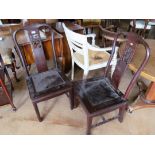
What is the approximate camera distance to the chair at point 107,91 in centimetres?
130

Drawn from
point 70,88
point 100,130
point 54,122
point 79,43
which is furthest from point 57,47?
point 100,130

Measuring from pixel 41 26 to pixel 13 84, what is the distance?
1.15 m

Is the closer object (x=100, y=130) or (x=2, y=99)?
(x=100, y=130)

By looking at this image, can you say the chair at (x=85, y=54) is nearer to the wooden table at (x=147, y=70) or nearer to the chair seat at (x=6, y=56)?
the wooden table at (x=147, y=70)

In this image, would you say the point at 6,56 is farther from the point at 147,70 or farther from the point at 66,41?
the point at 147,70

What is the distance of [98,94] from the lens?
1.45 metres

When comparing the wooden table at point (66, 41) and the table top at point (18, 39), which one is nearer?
the table top at point (18, 39)

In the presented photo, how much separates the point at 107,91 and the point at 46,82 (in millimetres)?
673

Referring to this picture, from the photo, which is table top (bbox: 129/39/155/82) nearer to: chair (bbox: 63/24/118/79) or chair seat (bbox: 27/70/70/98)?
chair (bbox: 63/24/118/79)

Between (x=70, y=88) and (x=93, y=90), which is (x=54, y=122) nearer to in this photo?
(x=70, y=88)

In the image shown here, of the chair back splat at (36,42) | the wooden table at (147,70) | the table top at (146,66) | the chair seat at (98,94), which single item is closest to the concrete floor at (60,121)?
the wooden table at (147,70)

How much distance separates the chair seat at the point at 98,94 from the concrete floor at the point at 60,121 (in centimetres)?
43

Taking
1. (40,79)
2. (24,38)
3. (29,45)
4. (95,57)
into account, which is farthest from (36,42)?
(95,57)
